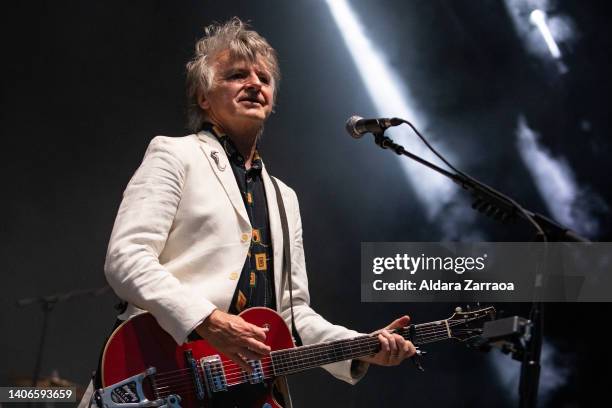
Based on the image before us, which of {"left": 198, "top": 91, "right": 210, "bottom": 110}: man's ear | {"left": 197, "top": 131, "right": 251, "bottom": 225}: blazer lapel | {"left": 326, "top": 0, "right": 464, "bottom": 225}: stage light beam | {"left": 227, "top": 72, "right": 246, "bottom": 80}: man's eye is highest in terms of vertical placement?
{"left": 326, "top": 0, "right": 464, "bottom": 225}: stage light beam

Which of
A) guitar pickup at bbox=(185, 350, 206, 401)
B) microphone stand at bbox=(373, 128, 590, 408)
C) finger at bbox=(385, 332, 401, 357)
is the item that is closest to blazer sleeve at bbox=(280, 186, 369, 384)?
finger at bbox=(385, 332, 401, 357)

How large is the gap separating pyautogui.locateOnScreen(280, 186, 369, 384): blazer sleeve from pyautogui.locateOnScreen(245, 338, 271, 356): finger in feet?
1.48

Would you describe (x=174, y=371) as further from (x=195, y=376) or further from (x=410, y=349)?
(x=410, y=349)

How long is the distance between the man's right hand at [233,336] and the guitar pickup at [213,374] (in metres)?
0.07

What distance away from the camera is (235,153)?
2.85 meters

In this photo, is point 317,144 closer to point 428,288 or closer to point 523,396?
point 428,288

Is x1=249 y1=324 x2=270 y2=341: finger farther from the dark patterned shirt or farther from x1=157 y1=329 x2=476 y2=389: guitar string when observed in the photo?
the dark patterned shirt

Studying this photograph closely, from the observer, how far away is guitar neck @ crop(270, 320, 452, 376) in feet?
8.28

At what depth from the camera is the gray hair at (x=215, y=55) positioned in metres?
2.93

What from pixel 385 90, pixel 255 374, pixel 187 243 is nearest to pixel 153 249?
pixel 187 243

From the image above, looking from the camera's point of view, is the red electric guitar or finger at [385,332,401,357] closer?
the red electric guitar

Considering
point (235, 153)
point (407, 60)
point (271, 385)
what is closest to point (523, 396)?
point (271, 385)

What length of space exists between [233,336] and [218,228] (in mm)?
444

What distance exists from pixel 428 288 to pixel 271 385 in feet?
5.83
